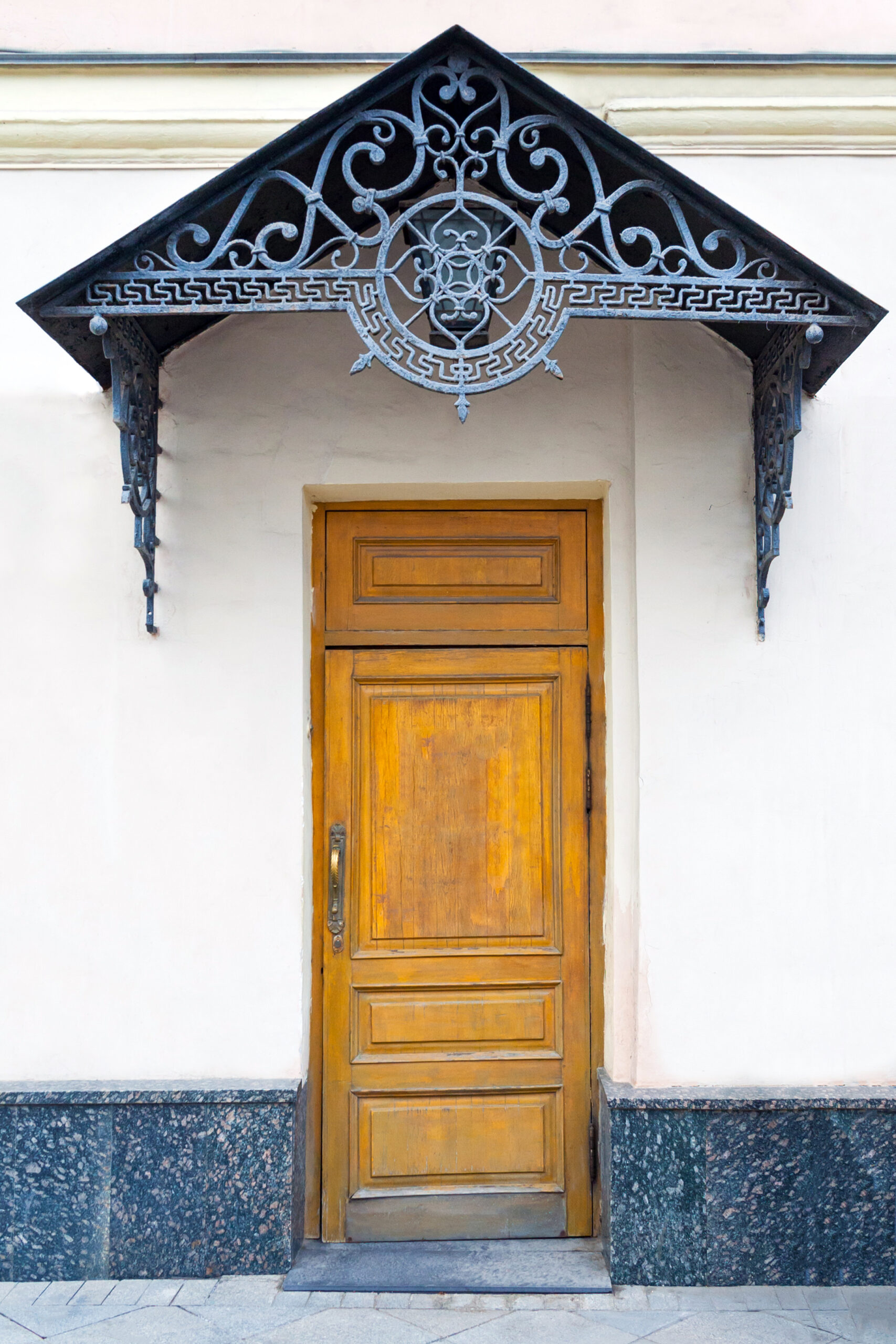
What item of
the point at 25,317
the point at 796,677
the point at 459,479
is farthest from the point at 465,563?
the point at 25,317

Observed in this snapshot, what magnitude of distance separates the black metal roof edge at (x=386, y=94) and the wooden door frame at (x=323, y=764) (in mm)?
1175

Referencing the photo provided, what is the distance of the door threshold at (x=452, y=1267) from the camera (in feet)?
11.0

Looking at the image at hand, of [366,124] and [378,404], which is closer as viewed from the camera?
[366,124]

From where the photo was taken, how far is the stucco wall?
11.3ft

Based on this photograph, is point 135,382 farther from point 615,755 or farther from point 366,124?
point 615,755

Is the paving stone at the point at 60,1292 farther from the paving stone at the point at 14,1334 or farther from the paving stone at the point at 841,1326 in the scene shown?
the paving stone at the point at 841,1326

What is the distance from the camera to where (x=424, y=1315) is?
3.20 m

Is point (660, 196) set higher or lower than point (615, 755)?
higher

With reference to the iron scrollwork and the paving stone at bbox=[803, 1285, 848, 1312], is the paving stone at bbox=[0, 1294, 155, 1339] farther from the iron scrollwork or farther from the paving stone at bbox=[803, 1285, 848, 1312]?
the iron scrollwork

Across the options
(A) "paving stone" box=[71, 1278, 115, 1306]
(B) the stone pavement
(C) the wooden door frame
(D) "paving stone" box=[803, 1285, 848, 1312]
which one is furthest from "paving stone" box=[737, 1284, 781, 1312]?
(A) "paving stone" box=[71, 1278, 115, 1306]

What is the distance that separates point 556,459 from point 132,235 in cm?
158

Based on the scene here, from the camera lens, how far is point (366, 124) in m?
2.91

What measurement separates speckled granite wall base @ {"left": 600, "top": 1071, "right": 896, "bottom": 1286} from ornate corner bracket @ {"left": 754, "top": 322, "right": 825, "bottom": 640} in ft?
5.37

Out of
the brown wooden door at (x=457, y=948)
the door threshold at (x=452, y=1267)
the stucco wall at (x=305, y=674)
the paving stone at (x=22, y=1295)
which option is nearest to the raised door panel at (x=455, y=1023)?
the brown wooden door at (x=457, y=948)
